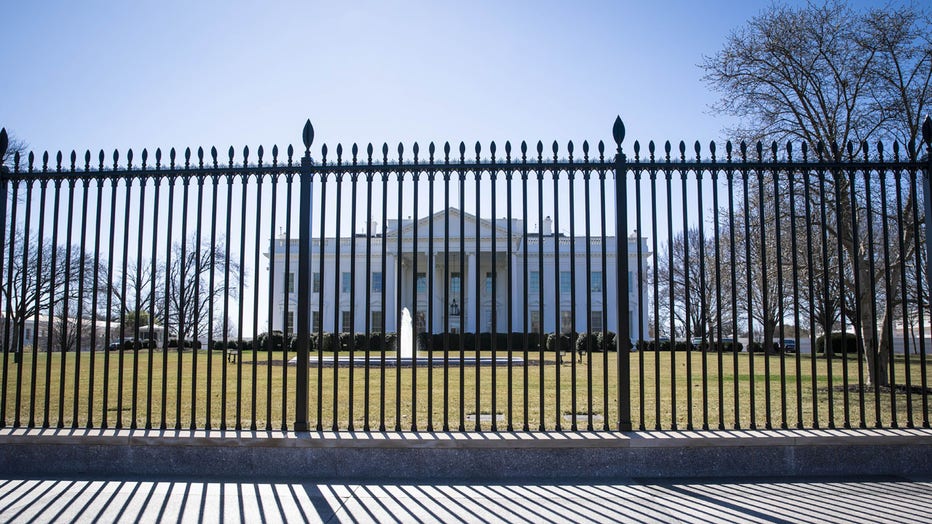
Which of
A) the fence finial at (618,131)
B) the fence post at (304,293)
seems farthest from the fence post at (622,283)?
the fence post at (304,293)

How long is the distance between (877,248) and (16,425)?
46.8ft

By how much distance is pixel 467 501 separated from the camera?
13.9 feet

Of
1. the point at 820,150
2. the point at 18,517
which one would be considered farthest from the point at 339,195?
the point at 820,150

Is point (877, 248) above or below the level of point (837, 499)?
above

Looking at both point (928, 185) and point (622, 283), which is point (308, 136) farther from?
point (928, 185)

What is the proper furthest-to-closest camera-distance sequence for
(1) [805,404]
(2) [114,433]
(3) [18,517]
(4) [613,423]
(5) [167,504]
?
1. (1) [805,404]
2. (4) [613,423]
3. (2) [114,433]
4. (5) [167,504]
5. (3) [18,517]

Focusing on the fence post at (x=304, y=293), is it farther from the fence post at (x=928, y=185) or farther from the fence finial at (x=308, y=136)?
the fence post at (x=928, y=185)

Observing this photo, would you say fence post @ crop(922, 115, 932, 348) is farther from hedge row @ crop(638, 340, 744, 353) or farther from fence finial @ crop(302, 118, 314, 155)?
fence finial @ crop(302, 118, 314, 155)

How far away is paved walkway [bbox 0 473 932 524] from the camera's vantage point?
12.9ft

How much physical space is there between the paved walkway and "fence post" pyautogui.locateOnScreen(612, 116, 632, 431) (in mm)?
579

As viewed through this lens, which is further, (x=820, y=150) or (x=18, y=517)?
(x=820, y=150)

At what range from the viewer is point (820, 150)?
17.2 feet

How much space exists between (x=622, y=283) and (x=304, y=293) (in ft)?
7.67

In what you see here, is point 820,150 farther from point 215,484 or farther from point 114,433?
point 114,433
